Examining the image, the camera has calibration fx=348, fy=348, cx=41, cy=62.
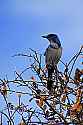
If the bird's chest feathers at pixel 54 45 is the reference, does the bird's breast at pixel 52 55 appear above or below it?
below

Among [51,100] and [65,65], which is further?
[65,65]

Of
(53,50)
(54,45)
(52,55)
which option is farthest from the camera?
(54,45)

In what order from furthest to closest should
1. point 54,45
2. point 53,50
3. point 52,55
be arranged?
1. point 54,45
2. point 53,50
3. point 52,55

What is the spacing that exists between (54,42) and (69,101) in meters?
3.51

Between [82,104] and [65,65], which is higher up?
[65,65]

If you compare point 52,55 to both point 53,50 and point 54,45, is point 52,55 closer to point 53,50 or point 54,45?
point 53,50

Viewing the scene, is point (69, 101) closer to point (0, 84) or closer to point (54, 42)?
point (0, 84)

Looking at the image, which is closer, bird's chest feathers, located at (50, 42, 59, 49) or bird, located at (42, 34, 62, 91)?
bird, located at (42, 34, 62, 91)

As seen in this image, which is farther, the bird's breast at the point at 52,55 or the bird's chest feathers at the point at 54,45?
the bird's chest feathers at the point at 54,45

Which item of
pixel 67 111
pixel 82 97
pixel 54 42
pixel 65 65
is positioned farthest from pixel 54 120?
pixel 54 42

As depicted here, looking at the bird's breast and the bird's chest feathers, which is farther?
the bird's chest feathers

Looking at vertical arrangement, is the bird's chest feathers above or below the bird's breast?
above

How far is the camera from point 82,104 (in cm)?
408

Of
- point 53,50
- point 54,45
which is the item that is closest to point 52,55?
point 53,50
